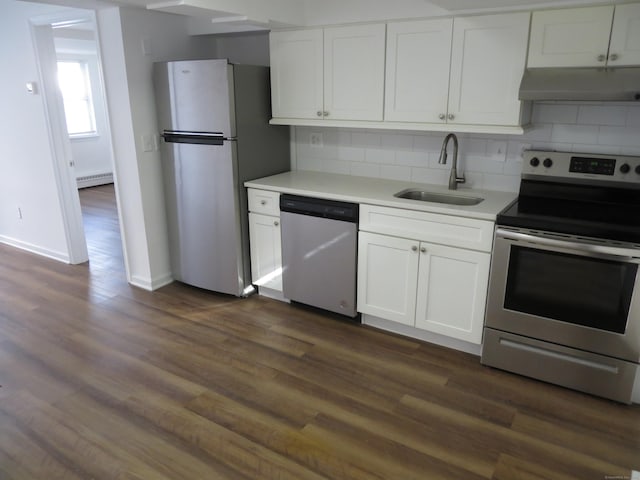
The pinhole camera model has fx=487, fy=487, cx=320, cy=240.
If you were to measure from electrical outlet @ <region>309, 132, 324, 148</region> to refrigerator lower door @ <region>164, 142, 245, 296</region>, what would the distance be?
72cm

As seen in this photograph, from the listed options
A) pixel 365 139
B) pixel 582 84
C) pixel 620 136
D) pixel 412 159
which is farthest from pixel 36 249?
pixel 620 136

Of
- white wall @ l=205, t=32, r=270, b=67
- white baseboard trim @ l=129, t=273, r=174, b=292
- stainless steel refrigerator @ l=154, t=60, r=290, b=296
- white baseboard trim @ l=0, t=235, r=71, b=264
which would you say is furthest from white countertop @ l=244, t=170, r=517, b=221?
white baseboard trim @ l=0, t=235, r=71, b=264

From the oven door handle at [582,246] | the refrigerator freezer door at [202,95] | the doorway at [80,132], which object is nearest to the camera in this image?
the oven door handle at [582,246]

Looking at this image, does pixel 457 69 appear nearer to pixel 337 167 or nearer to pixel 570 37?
pixel 570 37

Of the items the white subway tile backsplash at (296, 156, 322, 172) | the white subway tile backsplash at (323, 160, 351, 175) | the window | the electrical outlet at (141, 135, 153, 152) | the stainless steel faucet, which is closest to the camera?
the stainless steel faucet

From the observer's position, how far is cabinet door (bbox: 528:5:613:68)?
7.88 feet

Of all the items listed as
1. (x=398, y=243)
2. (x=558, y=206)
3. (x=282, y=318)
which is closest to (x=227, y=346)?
(x=282, y=318)

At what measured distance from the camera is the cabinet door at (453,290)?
2.72m

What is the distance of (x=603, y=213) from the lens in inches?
101

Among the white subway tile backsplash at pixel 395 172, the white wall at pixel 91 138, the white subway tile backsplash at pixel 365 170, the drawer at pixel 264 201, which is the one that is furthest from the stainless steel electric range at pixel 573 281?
the white wall at pixel 91 138

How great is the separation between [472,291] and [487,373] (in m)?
0.46

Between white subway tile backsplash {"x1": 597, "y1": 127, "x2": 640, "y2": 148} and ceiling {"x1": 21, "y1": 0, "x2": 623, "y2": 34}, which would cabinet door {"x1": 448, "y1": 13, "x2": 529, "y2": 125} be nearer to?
ceiling {"x1": 21, "y1": 0, "x2": 623, "y2": 34}

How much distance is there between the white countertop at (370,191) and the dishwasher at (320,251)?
0.20ft

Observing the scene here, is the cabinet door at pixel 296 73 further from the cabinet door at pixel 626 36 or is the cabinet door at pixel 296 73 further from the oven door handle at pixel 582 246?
the cabinet door at pixel 626 36
